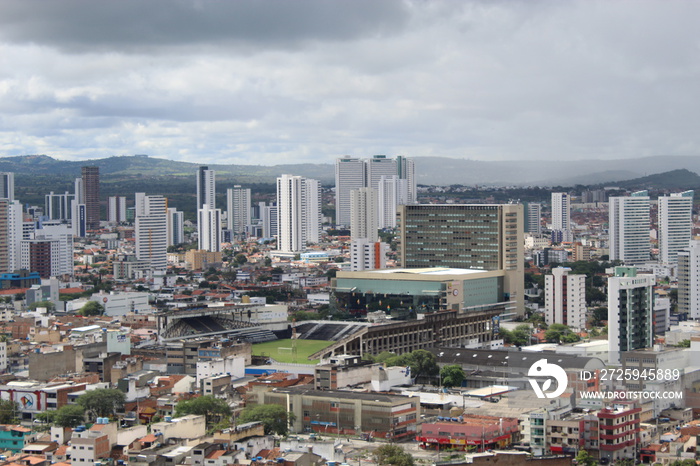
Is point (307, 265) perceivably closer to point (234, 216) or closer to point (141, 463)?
point (234, 216)

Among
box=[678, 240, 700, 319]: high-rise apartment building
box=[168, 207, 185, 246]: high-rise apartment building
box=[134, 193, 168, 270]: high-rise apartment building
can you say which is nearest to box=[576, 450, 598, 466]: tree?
box=[678, 240, 700, 319]: high-rise apartment building

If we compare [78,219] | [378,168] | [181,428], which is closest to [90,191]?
[78,219]

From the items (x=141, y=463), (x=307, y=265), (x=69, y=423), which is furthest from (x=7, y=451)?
(x=307, y=265)

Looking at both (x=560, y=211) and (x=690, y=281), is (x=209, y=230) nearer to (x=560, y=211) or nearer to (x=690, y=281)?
(x=560, y=211)

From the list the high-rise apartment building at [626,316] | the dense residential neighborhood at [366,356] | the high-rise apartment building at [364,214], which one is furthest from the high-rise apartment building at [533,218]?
the high-rise apartment building at [626,316]

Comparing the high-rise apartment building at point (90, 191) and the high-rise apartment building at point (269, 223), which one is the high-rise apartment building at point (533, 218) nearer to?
the high-rise apartment building at point (269, 223)

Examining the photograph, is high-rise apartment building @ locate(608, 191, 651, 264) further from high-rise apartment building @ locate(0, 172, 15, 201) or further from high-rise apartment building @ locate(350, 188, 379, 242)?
high-rise apartment building @ locate(0, 172, 15, 201)

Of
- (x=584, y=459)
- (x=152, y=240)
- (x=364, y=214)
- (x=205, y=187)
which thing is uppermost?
(x=205, y=187)

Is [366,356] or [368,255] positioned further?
[368,255]
